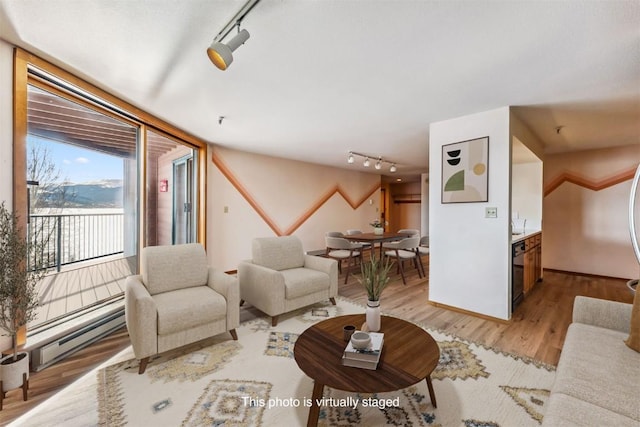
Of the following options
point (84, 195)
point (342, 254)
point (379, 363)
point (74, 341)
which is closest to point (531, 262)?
point (342, 254)

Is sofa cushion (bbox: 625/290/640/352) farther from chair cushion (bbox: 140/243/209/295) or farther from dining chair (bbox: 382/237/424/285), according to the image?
chair cushion (bbox: 140/243/209/295)

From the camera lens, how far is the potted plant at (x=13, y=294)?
1.63m

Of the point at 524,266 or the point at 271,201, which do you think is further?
the point at 271,201

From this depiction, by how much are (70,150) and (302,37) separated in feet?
8.16

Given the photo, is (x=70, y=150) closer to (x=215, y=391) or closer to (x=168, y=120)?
(x=168, y=120)

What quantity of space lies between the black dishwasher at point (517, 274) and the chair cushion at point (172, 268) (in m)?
3.35

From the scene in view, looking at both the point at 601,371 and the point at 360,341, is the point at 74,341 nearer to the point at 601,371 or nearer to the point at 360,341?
the point at 360,341

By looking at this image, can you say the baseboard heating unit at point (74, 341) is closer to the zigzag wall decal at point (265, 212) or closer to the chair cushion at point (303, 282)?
the chair cushion at point (303, 282)

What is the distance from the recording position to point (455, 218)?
3156 millimetres

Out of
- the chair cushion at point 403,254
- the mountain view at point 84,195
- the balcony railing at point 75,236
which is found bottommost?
the chair cushion at point 403,254

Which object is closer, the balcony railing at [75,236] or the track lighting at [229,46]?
the track lighting at [229,46]

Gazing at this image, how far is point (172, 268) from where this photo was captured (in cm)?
250

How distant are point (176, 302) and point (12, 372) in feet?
3.13

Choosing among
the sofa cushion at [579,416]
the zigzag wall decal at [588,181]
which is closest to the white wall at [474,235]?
the sofa cushion at [579,416]
